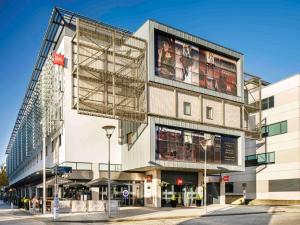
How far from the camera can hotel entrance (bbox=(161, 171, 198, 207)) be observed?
142ft

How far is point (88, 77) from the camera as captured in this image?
4022 centimetres

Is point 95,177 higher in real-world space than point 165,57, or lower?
lower

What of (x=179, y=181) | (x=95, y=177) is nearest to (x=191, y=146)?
(x=179, y=181)

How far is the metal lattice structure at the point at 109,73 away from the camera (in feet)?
130

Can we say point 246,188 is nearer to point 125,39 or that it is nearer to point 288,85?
point 288,85

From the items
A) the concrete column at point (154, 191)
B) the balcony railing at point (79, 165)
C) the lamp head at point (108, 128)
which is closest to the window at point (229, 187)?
the concrete column at point (154, 191)

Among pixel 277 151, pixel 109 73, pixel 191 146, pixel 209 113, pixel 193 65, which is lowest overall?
pixel 277 151

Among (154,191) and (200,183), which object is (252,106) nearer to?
(200,183)

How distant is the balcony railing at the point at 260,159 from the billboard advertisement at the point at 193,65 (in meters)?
11.2

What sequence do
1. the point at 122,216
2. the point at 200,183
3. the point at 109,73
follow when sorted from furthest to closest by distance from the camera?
the point at 200,183 → the point at 109,73 → the point at 122,216

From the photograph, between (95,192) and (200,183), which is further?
(200,183)

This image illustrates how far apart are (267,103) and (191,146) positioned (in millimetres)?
17776

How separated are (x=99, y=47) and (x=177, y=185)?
18.4 metres

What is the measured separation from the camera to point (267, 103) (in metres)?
54.8
